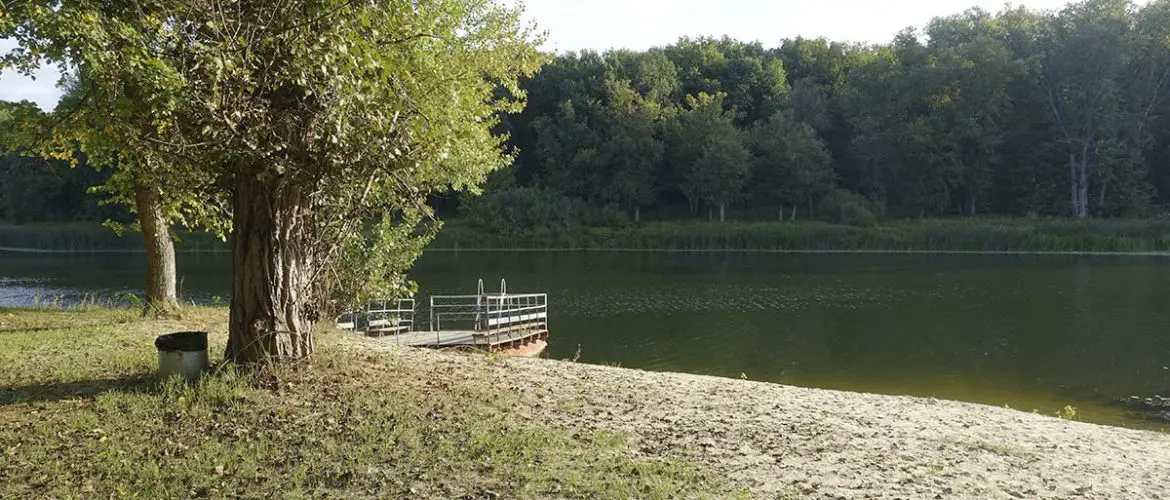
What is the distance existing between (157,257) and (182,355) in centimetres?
726

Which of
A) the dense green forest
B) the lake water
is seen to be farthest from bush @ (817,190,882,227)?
the lake water

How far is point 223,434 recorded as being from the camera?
7.00 metres

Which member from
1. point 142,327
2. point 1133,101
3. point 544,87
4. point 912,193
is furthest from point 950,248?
point 142,327

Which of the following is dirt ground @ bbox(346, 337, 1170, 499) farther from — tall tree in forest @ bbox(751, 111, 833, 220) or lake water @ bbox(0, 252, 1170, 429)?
tall tree in forest @ bbox(751, 111, 833, 220)

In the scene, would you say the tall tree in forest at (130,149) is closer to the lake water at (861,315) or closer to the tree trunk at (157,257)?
the tree trunk at (157,257)

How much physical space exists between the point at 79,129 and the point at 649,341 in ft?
52.6

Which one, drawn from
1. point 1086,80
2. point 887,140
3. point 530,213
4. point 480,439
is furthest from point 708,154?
point 480,439

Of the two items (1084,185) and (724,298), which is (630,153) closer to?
(1084,185)

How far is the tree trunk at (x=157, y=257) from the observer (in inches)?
557

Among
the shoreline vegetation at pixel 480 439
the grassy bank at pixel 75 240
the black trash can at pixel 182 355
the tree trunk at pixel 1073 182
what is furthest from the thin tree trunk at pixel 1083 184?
the black trash can at pixel 182 355

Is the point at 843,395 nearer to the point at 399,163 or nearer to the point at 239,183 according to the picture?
the point at 399,163

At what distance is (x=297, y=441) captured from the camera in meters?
6.89

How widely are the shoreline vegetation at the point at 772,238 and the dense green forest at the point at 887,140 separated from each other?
2.28 m

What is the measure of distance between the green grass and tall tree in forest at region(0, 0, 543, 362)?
2.81ft
